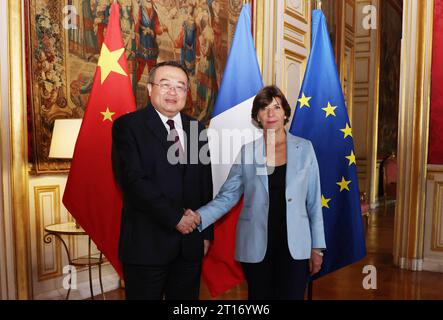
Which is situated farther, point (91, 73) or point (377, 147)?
point (377, 147)

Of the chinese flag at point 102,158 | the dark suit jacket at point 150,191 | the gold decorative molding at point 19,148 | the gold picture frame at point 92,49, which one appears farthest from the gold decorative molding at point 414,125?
the gold decorative molding at point 19,148

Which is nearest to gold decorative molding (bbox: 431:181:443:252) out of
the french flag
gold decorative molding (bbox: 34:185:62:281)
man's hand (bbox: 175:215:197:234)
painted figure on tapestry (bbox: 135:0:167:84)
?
the french flag

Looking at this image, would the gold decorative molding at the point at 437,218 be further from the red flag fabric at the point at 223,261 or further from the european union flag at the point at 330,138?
the red flag fabric at the point at 223,261

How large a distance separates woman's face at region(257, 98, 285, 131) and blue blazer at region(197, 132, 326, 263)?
0.31 ft

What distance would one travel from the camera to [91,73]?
3354 millimetres

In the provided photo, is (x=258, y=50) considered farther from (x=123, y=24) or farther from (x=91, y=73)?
(x=91, y=73)

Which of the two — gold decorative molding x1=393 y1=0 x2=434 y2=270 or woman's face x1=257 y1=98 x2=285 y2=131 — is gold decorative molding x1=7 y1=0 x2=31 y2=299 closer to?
woman's face x1=257 y1=98 x2=285 y2=131

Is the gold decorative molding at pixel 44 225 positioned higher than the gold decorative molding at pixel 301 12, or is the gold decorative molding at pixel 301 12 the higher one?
the gold decorative molding at pixel 301 12

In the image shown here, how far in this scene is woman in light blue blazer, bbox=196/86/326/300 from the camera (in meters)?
2.03

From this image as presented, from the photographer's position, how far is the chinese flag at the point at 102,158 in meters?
2.40

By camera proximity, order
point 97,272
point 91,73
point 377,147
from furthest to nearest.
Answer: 1. point 377,147
2. point 97,272
3. point 91,73

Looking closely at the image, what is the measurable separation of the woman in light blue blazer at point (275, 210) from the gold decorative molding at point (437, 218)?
2965 millimetres

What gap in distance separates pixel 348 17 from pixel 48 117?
6.71 metres
